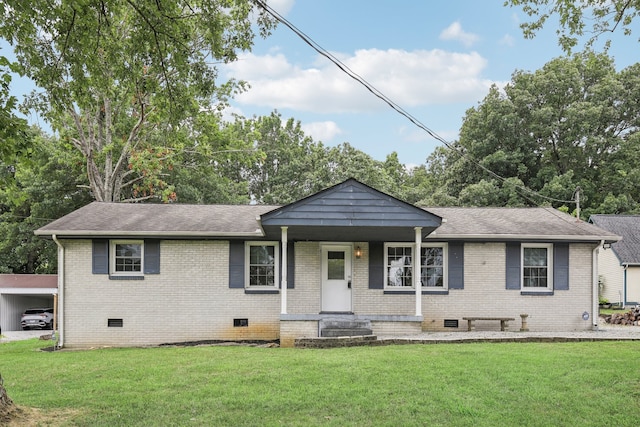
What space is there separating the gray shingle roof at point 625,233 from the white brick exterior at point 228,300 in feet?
43.6

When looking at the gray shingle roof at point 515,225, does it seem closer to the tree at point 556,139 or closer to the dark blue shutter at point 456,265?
the dark blue shutter at point 456,265

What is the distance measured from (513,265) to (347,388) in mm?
8907

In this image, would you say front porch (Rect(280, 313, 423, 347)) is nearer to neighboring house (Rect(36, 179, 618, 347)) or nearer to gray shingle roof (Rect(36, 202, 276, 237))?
neighboring house (Rect(36, 179, 618, 347))

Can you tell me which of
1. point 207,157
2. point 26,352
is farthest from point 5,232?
point 26,352

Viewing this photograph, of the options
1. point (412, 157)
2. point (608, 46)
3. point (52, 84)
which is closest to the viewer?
point (52, 84)

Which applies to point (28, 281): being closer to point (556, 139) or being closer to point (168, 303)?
point (168, 303)

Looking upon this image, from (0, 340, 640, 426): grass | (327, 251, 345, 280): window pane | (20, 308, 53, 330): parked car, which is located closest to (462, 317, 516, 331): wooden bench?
(0, 340, 640, 426): grass

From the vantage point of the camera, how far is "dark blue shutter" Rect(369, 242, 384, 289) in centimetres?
1455

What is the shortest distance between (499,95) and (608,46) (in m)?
29.5

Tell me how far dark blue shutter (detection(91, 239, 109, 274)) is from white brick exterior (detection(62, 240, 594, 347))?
0.12 m

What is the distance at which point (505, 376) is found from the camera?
786cm

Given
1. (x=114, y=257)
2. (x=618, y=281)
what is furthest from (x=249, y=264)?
(x=618, y=281)

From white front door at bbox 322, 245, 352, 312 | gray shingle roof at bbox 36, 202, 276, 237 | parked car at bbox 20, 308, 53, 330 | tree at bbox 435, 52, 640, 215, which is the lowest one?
parked car at bbox 20, 308, 53, 330

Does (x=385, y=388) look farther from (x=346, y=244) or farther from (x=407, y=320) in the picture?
(x=346, y=244)
